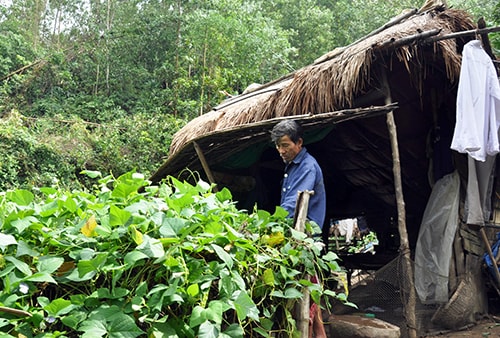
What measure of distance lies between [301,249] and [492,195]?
11.0 ft

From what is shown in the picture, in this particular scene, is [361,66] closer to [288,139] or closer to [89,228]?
[288,139]

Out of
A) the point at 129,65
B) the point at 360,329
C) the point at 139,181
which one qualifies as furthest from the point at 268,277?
the point at 129,65

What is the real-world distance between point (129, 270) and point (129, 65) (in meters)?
16.6

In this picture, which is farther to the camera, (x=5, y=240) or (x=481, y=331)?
(x=481, y=331)

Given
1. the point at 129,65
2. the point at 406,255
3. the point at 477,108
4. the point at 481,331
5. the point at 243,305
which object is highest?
the point at 129,65

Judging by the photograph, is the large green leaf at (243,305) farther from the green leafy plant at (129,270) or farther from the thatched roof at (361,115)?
the thatched roof at (361,115)

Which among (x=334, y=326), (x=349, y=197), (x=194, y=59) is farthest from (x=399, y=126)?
(x=194, y=59)

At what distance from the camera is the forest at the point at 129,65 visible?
1212 cm

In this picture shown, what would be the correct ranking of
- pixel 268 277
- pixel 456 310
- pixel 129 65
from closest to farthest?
pixel 268 277 → pixel 456 310 → pixel 129 65

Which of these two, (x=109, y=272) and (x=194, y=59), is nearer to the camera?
(x=109, y=272)

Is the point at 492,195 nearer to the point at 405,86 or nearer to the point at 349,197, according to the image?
the point at 405,86

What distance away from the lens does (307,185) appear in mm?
2908

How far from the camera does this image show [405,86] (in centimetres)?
489

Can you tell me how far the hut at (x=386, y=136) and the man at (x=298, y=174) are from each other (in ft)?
1.39
